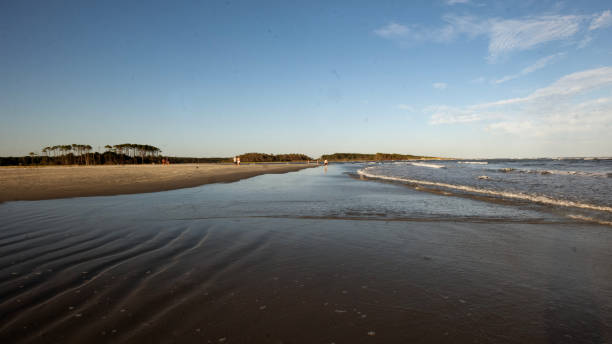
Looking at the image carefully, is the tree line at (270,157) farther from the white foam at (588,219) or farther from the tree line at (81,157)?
the white foam at (588,219)

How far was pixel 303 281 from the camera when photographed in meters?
3.74

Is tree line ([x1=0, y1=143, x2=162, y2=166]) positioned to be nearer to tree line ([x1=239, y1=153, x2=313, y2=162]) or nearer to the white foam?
tree line ([x1=239, y1=153, x2=313, y2=162])

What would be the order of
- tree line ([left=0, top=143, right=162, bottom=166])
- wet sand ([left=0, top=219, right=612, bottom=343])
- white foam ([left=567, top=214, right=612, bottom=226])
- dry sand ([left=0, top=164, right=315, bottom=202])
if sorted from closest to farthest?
wet sand ([left=0, top=219, right=612, bottom=343]) < white foam ([left=567, top=214, right=612, bottom=226]) < dry sand ([left=0, top=164, right=315, bottom=202]) < tree line ([left=0, top=143, right=162, bottom=166])

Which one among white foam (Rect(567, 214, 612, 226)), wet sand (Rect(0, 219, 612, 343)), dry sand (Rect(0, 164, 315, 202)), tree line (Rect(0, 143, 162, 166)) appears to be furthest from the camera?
tree line (Rect(0, 143, 162, 166))

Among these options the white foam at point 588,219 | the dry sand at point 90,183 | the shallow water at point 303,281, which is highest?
the dry sand at point 90,183

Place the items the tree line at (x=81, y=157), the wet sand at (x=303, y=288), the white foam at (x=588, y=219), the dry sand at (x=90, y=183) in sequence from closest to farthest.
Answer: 1. the wet sand at (x=303, y=288)
2. the white foam at (x=588, y=219)
3. the dry sand at (x=90, y=183)
4. the tree line at (x=81, y=157)

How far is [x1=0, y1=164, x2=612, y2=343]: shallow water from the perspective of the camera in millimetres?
2619

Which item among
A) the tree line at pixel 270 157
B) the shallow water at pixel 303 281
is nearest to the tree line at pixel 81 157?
the tree line at pixel 270 157

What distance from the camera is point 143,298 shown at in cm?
318

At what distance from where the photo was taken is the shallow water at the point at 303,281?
2619 mm

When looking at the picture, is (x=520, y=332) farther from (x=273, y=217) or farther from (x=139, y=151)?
(x=139, y=151)

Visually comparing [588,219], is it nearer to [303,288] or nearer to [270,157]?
[303,288]

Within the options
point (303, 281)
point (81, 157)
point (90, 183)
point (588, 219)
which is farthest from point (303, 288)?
point (81, 157)

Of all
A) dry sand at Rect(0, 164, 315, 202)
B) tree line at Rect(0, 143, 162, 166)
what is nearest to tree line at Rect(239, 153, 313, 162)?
tree line at Rect(0, 143, 162, 166)
